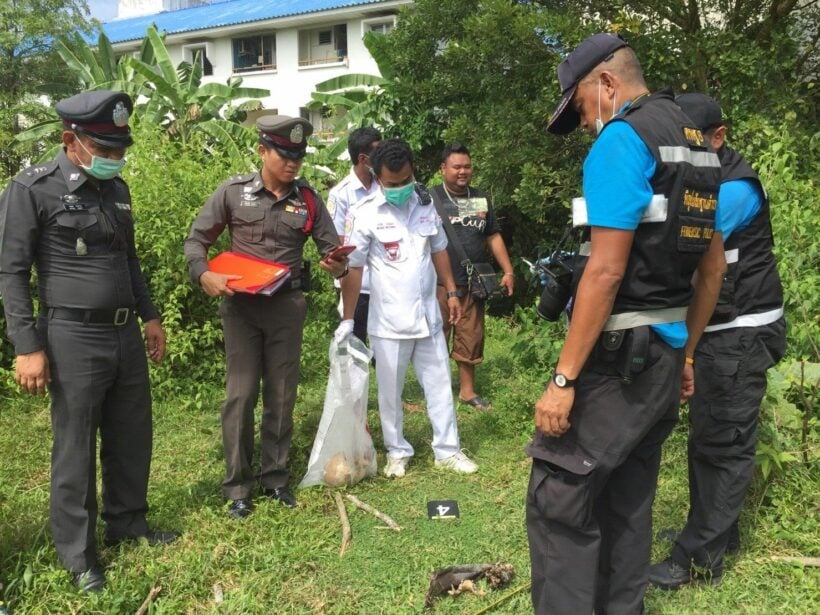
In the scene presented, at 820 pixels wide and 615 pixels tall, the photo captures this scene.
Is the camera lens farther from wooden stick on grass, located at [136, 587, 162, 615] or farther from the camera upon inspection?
wooden stick on grass, located at [136, 587, 162, 615]

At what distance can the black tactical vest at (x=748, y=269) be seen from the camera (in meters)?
2.87

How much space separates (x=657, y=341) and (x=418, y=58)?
7.73 m

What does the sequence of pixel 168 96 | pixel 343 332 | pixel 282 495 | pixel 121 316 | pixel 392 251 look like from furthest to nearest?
pixel 168 96 → pixel 392 251 → pixel 343 332 → pixel 282 495 → pixel 121 316

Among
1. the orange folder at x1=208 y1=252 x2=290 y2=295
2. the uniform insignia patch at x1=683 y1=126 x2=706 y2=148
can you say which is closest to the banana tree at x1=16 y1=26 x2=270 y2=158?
the orange folder at x1=208 y1=252 x2=290 y2=295

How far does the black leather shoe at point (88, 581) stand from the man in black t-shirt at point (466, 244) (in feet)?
10.0

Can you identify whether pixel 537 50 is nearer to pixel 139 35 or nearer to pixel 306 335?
pixel 306 335

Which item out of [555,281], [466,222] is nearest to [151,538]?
[555,281]

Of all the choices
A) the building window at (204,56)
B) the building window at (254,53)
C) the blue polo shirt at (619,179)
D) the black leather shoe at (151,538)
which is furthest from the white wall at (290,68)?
the blue polo shirt at (619,179)

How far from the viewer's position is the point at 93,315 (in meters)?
2.97

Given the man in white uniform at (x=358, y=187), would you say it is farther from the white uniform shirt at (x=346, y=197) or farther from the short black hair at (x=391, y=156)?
the short black hair at (x=391, y=156)

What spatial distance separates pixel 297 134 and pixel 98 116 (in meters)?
0.98

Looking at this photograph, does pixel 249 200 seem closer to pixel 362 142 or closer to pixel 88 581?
pixel 362 142

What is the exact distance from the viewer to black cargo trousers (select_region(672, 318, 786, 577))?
9.55 ft

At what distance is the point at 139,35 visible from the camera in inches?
1107
